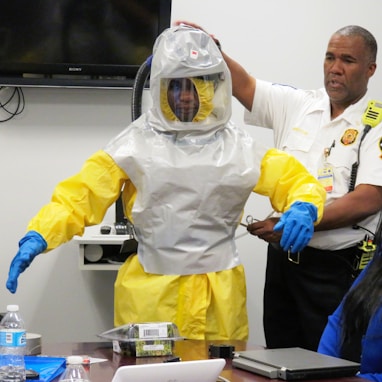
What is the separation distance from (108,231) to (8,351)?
1.58 m

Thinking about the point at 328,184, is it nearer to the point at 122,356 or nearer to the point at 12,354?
the point at 122,356

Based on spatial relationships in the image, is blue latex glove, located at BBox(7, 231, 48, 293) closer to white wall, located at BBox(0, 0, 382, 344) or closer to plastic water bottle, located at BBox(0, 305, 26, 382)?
plastic water bottle, located at BBox(0, 305, 26, 382)

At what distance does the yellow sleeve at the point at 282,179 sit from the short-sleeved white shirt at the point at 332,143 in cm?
36

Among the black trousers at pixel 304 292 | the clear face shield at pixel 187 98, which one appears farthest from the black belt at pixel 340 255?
the clear face shield at pixel 187 98

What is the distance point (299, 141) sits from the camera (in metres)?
2.84

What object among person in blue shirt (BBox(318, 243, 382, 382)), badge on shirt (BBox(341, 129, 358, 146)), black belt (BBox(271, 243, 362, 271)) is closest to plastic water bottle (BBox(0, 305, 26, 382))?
person in blue shirt (BBox(318, 243, 382, 382))

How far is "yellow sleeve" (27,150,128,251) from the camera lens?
2248 millimetres

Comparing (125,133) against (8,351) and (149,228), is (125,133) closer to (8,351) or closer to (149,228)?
(149,228)

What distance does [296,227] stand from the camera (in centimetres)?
217

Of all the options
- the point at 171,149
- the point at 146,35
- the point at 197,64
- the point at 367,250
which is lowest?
the point at 367,250

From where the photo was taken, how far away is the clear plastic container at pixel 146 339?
186cm

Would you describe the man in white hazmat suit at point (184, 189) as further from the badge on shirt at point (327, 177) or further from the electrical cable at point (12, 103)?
the electrical cable at point (12, 103)

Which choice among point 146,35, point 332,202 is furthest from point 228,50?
point 332,202

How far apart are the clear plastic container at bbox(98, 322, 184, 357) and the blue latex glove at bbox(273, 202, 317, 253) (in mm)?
473
